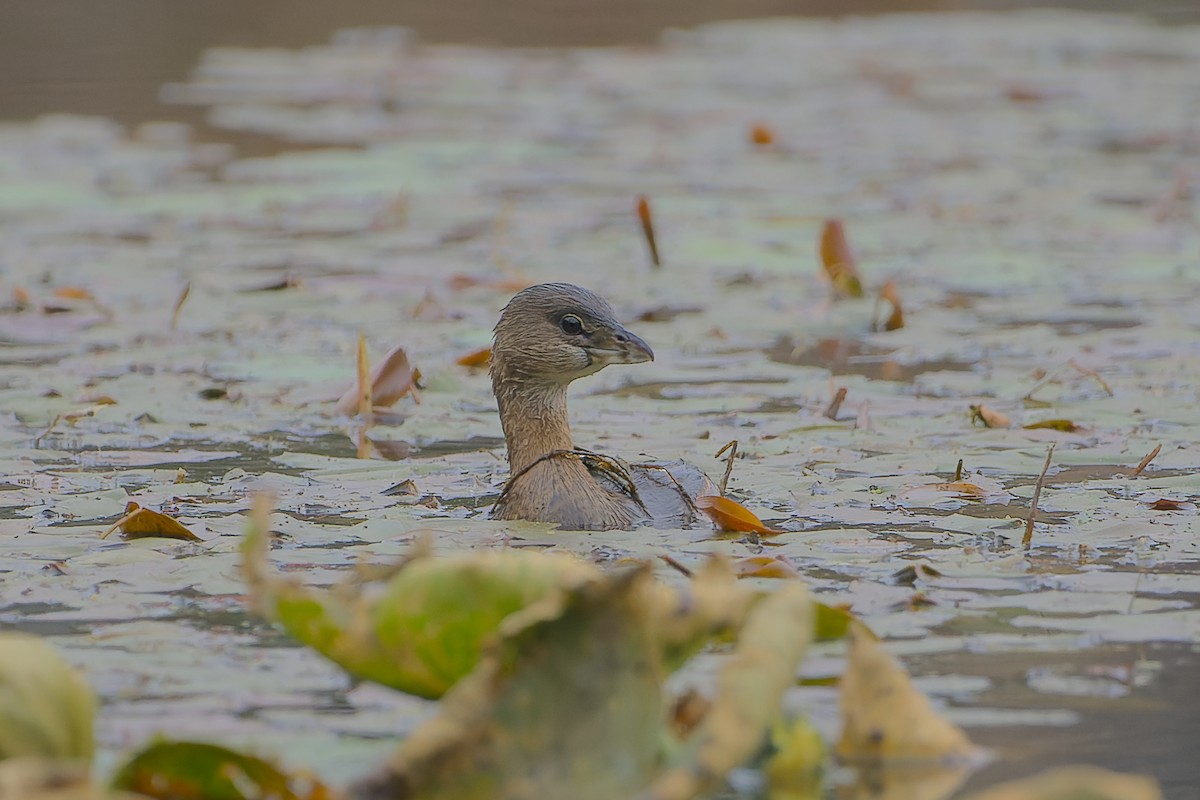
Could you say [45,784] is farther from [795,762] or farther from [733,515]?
[733,515]

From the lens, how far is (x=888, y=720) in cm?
311

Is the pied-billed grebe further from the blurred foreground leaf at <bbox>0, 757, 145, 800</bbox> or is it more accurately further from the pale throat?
the blurred foreground leaf at <bbox>0, 757, 145, 800</bbox>

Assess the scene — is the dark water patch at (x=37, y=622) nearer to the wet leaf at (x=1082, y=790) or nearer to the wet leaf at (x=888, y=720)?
the wet leaf at (x=888, y=720)

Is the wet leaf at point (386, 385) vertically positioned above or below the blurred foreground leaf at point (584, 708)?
above

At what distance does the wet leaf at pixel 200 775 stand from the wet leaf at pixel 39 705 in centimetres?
11

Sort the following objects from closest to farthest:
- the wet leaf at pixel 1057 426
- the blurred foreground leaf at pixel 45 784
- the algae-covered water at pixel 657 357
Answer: the blurred foreground leaf at pixel 45 784, the algae-covered water at pixel 657 357, the wet leaf at pixel 1057 426

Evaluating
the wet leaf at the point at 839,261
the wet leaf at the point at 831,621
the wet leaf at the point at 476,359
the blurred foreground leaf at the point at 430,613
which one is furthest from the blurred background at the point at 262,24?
the blurred foreground leaf at the point at 430,613

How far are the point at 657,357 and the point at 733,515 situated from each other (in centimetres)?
268

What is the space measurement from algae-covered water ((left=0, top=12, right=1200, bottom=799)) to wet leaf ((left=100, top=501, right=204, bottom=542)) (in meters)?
0.13

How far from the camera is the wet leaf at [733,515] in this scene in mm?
4723

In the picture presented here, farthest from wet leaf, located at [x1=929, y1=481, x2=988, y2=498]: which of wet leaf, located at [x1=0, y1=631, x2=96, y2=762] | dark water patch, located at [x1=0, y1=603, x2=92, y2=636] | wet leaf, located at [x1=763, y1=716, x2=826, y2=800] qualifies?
wet leaf, located at [x1=0, y1=631, x2=96, y2=762]

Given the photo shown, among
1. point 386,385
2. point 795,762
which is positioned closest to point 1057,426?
point 386,385

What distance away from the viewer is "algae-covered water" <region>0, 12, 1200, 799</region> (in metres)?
3.73

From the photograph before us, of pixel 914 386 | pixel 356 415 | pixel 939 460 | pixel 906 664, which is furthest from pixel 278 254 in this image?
pixel 906 664
